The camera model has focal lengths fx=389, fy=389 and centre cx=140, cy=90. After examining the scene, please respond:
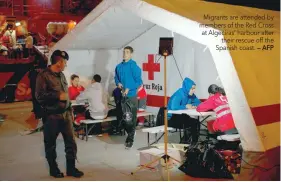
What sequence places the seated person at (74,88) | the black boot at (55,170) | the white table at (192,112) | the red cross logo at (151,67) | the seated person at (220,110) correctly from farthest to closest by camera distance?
the red cross logo at (151,67)
the seated person at (74,88)
the white table at (192,112)
the seated person at (220,110)
the black boot at (55,170)

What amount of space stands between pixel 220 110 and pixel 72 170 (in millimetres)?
2311

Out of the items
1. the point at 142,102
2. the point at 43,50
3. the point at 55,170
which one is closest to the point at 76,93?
the point at 142,102

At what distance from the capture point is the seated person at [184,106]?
645 cm

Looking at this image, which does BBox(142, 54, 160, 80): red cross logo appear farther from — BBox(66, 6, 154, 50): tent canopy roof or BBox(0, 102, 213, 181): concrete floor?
BBox(0, 102, 213, 181): concrete floor

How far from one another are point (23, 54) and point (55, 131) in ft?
30.1

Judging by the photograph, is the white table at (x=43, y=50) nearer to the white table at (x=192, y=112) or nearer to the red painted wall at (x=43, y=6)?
the red painted wall at (x=43, y=6)

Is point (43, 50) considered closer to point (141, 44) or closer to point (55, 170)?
point (141, 44)

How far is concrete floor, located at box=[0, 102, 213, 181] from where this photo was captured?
518 centimetres

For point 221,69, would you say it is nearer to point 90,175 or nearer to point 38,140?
point 90,175

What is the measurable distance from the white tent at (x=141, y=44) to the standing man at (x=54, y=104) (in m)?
1.46

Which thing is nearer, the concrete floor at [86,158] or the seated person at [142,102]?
the concrete floor at [86,158]

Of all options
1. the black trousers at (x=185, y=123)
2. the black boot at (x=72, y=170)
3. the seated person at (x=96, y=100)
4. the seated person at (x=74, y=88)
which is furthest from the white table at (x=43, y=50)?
the black boot at (x=72, y=170)

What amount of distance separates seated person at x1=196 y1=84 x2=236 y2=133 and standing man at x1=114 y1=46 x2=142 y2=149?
1134mm

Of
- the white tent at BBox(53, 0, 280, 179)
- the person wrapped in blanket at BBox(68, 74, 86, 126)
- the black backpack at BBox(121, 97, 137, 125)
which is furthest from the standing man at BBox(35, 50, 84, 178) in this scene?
the person wrapped in blanket at BBox(68, 74, 86, 126)
